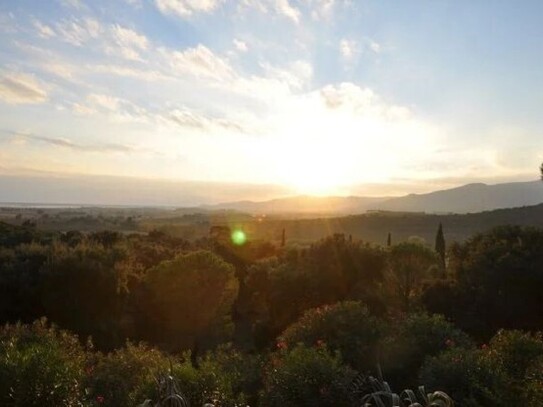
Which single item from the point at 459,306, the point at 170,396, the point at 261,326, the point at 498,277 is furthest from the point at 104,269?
the point at 170,396

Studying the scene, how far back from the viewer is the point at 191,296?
83.9ft

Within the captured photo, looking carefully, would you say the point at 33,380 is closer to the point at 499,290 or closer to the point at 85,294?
the point at 85,294

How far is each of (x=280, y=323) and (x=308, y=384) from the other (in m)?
16.8

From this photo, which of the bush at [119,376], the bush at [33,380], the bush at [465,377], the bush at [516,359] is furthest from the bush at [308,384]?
the bush at [33,380]

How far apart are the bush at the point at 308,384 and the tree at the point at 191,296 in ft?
53.7

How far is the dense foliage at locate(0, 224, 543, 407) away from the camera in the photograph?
365 inches

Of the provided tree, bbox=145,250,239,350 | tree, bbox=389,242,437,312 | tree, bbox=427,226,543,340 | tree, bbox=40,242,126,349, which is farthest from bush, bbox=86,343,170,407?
tree, bbox=389,242,437,312

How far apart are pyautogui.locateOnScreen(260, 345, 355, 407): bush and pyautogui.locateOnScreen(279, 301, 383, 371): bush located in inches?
118

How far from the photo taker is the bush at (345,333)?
41.8 ft

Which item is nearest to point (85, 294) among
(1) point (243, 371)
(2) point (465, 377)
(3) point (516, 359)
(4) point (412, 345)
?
(1) point (243, 371)

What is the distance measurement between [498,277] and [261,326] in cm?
1170

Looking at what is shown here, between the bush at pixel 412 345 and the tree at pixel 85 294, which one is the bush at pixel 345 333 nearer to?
the bush at pixel 412 345

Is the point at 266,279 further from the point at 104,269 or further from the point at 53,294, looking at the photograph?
the point at 53,294

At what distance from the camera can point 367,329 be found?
13320mm
